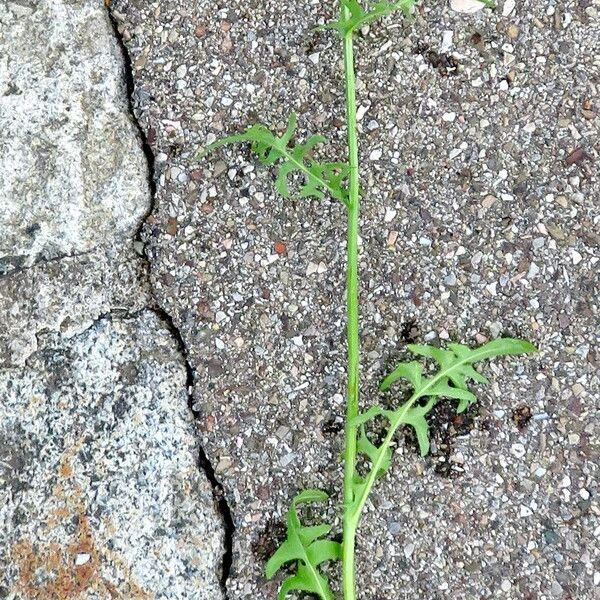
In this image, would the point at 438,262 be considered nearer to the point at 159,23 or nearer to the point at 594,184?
the point at 594,184

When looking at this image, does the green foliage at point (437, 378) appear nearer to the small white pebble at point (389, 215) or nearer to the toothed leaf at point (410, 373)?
the toothed leaf at point (410, 373)

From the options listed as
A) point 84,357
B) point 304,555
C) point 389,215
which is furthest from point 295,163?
point 304,555

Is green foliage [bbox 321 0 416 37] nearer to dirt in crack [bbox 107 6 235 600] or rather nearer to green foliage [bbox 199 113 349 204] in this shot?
green foliage [bbox 199 113 349 204]

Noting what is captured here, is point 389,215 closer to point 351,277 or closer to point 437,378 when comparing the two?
point 351,277

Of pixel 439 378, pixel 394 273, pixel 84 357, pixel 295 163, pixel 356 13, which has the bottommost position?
pixel 84 357

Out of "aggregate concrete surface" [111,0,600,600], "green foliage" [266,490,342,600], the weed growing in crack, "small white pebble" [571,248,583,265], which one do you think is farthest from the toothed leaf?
"small white pebble" [571,248,583,265]
